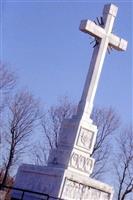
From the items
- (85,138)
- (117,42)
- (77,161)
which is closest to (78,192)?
(77,161)

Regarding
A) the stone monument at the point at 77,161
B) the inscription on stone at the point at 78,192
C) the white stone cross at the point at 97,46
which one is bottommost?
the inscription on stone at the point at 78,192

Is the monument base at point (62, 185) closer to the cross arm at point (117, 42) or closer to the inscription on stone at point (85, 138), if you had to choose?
the inscription on stone at point (85, 138)

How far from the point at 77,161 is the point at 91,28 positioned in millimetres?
4154

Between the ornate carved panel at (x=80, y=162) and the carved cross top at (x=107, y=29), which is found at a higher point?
the carved cross top at (x=107, y=29)

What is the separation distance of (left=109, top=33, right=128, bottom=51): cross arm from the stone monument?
0.67 ft

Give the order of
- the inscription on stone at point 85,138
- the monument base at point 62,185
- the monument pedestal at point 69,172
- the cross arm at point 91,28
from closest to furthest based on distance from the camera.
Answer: the monument base at point 62,185, the monument pedestal at point 69,172, the inscription on stone at point 85,138, the cross arm at point 91,28

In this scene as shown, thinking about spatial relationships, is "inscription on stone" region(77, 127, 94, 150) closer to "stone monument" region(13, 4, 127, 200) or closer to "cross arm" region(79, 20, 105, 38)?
"stone monument" region(13, 4, 127, 200)

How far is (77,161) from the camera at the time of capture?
14266mm

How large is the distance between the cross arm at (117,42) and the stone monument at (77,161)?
204 millimetres

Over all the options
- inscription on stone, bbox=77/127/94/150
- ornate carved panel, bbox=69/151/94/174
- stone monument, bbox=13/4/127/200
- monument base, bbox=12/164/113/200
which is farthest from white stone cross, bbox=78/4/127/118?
monument base, bbox=12/164/113/200

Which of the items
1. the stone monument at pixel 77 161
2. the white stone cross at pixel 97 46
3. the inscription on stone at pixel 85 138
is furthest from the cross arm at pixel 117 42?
the inscription on stone at pixel 85 138

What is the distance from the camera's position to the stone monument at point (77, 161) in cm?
1368

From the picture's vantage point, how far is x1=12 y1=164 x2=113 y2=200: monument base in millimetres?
13492

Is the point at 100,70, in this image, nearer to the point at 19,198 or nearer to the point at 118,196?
the point at 19,198
